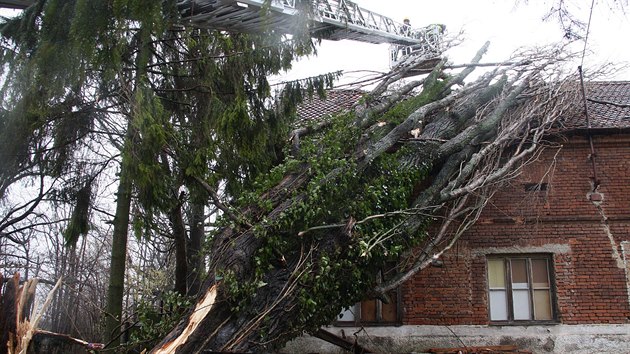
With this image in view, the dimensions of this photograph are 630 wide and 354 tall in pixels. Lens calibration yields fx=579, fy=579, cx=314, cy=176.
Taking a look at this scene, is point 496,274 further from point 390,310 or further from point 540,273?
point 390,310

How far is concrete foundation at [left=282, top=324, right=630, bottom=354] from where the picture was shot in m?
10.1

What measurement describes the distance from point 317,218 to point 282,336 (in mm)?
1612

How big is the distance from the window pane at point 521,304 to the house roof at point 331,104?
5.15 meters

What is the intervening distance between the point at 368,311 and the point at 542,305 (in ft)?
10.4

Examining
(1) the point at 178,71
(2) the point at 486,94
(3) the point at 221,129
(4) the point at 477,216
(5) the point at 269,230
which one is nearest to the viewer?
(5) the point at 269,230

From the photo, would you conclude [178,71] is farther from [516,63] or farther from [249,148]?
[516,63]

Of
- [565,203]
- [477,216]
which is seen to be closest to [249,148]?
[477,216]

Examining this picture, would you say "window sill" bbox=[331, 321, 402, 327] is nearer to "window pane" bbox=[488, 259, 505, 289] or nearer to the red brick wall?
the red brick wall

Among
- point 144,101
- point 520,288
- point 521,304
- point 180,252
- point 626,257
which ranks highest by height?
point 144,101

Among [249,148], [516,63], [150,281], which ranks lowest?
[150,281]

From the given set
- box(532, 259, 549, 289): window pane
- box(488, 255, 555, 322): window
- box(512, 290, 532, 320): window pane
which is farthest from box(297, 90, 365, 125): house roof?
box(512, 290, 532, 320): window pane

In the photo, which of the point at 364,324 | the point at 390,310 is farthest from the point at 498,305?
the point at 364,324

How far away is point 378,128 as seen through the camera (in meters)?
9.91

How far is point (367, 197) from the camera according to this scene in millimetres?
8656
